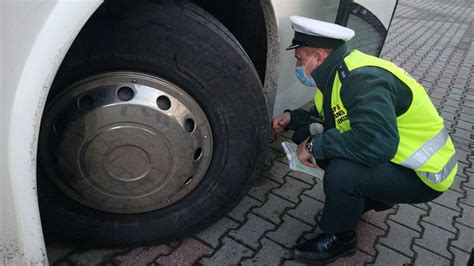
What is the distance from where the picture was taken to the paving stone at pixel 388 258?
1.99 metres

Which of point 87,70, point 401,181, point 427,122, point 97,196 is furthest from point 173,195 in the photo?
point 427,122

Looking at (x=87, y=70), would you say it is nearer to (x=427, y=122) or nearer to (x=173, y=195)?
(x=173, y=195)

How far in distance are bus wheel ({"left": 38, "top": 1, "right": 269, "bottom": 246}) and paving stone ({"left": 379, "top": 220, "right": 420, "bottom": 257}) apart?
0.91 meters

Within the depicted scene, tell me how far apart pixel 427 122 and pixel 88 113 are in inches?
54.3

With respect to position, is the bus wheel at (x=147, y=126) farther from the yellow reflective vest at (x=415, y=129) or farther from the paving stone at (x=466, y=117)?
the paving stone at (x=466, y=117)

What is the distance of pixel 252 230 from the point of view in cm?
209

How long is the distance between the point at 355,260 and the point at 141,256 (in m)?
1.03

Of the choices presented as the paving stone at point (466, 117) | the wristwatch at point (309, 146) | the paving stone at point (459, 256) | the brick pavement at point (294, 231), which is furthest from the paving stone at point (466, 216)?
the paving stone at point (466, 117)

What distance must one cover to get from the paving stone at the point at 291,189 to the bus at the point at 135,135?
0.69 metres

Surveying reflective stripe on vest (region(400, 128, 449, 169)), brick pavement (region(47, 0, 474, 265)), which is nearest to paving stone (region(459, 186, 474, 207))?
brick pavement (region(47, 0, 474, 265))

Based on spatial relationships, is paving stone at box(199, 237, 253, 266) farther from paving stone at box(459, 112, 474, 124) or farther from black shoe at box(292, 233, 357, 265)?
paving stone at box(459, 112, 474, 124)

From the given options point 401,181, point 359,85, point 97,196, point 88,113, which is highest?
point 359,85

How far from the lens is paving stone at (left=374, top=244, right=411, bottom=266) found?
199cm

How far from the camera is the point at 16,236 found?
1.19 m
